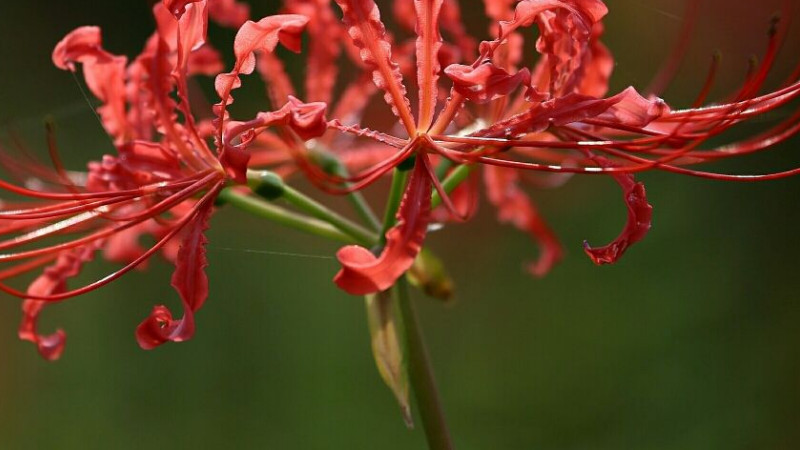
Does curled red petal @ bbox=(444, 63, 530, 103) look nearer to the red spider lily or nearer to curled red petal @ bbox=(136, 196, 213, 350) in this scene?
the red spider lily

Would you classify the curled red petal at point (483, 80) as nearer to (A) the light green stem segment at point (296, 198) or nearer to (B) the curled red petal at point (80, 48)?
(A) the light green stem segment at point (296, 198)

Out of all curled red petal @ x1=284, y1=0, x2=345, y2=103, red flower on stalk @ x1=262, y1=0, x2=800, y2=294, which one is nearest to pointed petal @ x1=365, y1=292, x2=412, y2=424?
red flower on stalk @ x1=262, y1=0, x2=800, y2=294

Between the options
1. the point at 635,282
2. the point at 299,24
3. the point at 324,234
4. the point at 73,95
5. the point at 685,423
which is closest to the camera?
the point at 299,24

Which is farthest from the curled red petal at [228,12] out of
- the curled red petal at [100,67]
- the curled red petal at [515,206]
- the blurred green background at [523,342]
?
the blurred green background at [523,342]

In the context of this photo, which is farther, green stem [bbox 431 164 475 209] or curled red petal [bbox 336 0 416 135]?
green stem [bbox 431 164 475 209]

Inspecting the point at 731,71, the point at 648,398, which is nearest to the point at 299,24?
the point at 648,398

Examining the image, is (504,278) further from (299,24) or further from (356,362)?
(299,24)

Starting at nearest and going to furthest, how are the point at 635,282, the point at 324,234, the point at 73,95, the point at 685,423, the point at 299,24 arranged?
1. the point at 299,24
2. the point at 324,234
3. the point at 685,423
4. the point at 635,282
5. the point at 73,95
